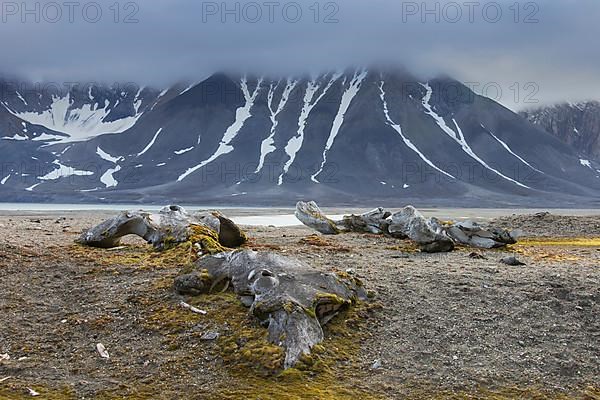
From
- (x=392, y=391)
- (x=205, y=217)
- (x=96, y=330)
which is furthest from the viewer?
(x=205, y=217)

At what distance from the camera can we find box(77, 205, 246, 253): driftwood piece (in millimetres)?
18453

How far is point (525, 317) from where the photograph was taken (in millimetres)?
12570

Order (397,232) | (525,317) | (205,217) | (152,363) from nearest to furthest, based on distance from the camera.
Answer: (152,363)
(525,317)
(205,217)
(397,232)

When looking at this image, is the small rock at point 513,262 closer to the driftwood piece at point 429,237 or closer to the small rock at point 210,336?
the driftwood piece at point 429,237

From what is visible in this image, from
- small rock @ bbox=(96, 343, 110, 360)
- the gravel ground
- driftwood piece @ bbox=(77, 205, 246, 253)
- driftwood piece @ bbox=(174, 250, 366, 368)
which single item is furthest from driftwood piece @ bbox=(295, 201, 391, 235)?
small rock @ bbox=(96, 343, 110, 360)

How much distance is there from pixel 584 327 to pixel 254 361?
6.52m

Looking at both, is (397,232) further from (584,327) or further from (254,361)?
(254,361)

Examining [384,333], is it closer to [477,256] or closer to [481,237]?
[477,256]

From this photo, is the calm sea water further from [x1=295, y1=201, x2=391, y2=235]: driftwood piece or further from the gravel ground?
the gravel ground

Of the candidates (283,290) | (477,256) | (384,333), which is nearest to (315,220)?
(477,256)

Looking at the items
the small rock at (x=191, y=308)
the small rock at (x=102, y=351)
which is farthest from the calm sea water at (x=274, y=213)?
the small rock at (x=102, y=351)

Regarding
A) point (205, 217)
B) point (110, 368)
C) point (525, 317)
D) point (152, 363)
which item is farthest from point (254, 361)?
point (205, 217)

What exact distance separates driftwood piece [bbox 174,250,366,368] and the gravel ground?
731mm

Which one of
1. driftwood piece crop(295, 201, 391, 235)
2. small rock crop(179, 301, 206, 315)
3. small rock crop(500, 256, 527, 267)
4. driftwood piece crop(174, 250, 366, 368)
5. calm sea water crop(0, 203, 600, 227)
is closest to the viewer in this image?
driftwood piece crop(174, 250, 366, 368)
